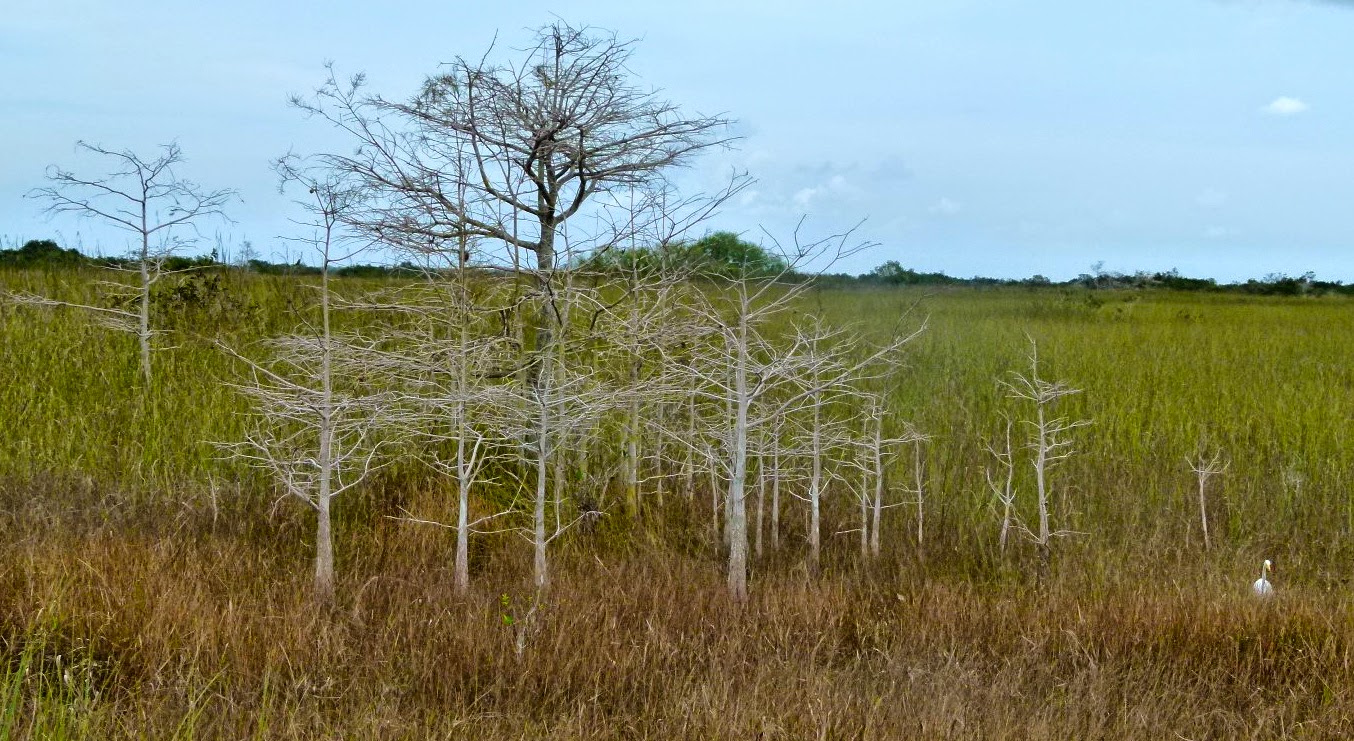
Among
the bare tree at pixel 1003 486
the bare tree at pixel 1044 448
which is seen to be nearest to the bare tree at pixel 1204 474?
the bare tree at pixel 1044 448

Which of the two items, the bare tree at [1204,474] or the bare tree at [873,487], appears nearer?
the bare tree at [873,487]

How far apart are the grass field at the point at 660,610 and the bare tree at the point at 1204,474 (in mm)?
104

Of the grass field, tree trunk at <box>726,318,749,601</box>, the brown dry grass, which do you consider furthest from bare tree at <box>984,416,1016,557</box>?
tree trunk at <box>726,318,749,601</box>

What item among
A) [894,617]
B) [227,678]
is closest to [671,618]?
[894,617]

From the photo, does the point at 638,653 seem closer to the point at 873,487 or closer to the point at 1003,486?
the point at 873,487

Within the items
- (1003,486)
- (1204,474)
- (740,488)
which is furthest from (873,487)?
(740,488)

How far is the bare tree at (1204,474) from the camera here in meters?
6.93

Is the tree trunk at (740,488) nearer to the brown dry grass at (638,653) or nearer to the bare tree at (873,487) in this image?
the brown dry grass at (638,653)

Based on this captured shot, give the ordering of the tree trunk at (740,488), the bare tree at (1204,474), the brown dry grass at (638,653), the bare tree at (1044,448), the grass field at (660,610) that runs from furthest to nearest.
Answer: the bare tree at (1204,474)
the bare tree at (1044,448)
the tree trunk at (740,488)
the grass field at (660,610)
the brown dry grass at (638,653)

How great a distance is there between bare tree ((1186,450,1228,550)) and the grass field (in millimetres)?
104

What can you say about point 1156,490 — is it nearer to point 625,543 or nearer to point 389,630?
point 625,543

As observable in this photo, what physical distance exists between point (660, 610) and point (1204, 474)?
12.8 feet

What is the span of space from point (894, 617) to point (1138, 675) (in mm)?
1163

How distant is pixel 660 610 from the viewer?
538cm
